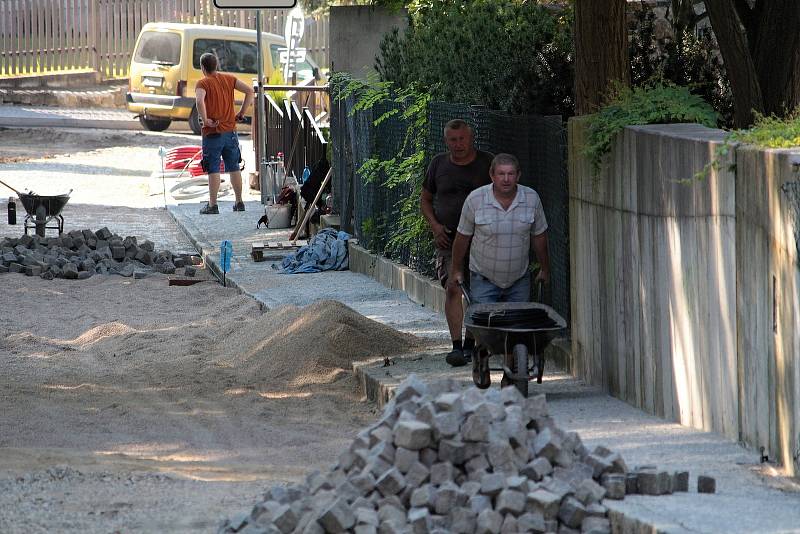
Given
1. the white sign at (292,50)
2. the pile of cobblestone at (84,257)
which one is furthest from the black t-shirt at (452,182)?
the white sign at (292,50)

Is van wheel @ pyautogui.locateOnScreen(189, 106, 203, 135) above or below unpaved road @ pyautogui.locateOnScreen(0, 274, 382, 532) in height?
above

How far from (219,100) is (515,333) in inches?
476

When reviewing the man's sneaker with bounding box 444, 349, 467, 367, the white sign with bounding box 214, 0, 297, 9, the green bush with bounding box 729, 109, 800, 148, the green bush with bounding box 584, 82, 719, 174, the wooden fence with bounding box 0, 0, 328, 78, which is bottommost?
the man's sneaker with bounding box 444, 349, 467, 367

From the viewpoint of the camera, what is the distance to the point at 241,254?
17.4 m

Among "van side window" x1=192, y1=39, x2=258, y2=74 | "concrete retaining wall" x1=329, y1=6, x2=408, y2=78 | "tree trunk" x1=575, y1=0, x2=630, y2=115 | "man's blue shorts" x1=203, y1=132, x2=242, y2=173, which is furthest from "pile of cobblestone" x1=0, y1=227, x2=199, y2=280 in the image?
"van side window" x1=192, y1=39, x2=258, y2=74

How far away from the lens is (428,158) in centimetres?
1363

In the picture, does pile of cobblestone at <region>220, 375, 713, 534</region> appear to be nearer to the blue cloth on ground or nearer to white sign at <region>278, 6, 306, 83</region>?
the blue cloth on ground

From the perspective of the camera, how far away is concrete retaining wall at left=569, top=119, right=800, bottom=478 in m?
6.77

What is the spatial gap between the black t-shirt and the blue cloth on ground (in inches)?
229

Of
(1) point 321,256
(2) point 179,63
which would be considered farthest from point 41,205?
(2) point 179,63

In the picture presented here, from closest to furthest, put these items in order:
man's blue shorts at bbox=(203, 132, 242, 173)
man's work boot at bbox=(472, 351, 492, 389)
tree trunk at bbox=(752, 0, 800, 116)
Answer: man's work boot at bbox=(472, 351, 492, 389), tree trunk at bbox=(752, 0, 800, 116), man's blue shorts at bbox=(203, 132, 242, 173)

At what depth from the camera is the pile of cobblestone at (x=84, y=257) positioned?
54.0 ft

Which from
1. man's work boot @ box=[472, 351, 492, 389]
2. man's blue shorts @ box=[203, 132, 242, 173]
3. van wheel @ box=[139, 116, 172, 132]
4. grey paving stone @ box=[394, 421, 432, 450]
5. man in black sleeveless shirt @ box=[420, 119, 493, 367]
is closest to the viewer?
grey paving stone @ box=[394, 421, 432, 450]

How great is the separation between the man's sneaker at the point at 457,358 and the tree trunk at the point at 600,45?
194 centimetres
